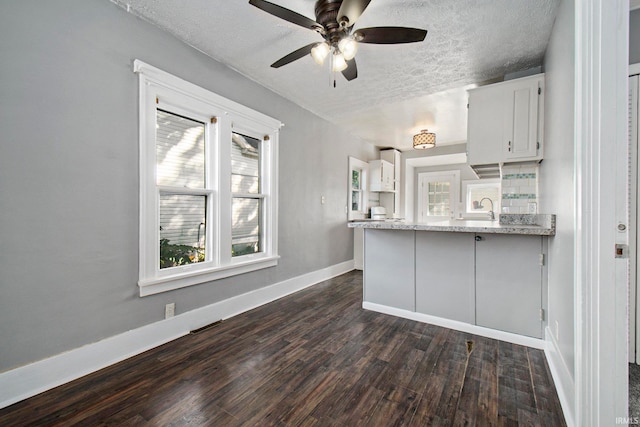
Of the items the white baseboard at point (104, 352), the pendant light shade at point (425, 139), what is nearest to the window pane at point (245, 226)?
the white baseboard at point (104, 352)

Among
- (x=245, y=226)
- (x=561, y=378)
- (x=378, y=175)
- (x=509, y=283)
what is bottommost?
(x=561, y=378)

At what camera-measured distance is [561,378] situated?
1.62 meters

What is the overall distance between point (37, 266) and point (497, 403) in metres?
2.83

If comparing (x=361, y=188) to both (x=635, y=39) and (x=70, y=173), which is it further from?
→ (x=70, y=173)

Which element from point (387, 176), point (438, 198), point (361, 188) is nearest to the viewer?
point (361, 188)

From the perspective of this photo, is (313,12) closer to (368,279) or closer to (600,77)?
(600,77)

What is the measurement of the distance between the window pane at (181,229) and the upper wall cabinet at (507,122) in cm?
283

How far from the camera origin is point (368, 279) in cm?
308

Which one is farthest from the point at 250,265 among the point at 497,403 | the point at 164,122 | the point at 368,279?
the point at 497,403

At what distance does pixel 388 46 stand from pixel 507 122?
4.46 ft

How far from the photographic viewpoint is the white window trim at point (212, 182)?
6.96 ft

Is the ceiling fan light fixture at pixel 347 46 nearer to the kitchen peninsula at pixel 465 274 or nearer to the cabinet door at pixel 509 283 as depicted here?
the kitchen peninsula at pixel 465 274

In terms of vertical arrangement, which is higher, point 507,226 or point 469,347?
point 507,226

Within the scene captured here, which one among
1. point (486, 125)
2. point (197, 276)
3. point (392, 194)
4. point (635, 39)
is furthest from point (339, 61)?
point (392, 194)
